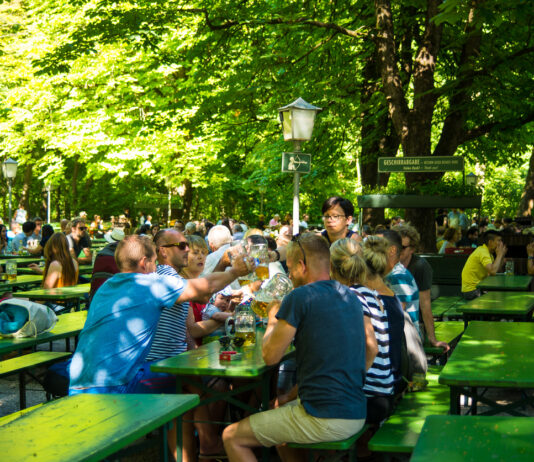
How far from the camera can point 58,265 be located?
9.64m

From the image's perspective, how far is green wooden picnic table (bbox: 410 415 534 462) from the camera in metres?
2.96

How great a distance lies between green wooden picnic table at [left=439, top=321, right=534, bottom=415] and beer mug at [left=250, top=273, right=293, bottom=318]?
4.16 feet

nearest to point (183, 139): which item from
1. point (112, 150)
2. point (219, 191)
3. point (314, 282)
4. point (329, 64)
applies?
point (112, 150)

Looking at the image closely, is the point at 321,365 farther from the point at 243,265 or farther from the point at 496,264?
the point at 496,264

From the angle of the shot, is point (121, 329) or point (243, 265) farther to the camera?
point (243, 265)

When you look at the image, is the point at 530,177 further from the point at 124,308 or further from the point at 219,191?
the point at 124,308

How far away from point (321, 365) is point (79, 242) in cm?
1048

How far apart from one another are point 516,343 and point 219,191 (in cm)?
3182

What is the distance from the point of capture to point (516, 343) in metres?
5.50

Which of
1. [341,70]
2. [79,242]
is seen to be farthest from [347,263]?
[341,70]

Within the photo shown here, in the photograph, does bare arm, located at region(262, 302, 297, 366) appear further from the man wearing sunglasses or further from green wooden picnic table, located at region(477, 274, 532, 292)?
the man wearing sunglasses

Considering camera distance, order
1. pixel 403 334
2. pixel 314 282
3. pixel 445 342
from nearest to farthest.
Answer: pixel 314 282 → pixel 403 334 → pixel 445 342

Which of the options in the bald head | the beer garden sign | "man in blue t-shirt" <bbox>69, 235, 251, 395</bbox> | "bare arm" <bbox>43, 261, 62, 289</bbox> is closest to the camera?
"man in blue t-shirt" <bbox>69, 235, 251, 395</bbox>

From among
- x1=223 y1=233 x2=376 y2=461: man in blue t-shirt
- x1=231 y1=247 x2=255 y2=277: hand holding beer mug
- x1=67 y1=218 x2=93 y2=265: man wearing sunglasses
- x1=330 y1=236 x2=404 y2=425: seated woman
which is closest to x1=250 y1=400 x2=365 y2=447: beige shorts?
Result: x1=223 y1=233 x2=376 y2=461: man in blue t-shirt
